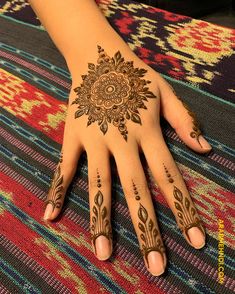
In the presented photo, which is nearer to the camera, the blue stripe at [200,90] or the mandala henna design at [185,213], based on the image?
the mandala henna design at [185,213]

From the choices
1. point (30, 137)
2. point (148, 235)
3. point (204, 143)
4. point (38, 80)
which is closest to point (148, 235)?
point (148, 235)

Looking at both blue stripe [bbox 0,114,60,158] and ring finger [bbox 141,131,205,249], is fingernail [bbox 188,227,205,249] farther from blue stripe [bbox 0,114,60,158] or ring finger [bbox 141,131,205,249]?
blue stripe [bbox 0,114,60,158]

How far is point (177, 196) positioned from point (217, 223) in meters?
0.08

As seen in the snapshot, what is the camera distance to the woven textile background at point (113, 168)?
57 cm

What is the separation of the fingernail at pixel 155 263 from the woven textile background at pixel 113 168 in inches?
0.5

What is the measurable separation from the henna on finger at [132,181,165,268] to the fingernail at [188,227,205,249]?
5cm

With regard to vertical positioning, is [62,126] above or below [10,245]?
above

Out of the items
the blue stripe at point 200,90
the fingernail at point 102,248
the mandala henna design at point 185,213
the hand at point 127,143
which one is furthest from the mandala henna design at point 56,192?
the blue stripe at point 200,90

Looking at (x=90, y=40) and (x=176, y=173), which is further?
(x=90, y=40)

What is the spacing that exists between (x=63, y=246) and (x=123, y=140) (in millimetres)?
221

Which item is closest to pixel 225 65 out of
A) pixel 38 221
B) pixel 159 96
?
pixel 159 96

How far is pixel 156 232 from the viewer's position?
584mm

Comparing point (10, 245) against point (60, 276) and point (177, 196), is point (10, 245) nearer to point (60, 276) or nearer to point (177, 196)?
point (60, 276)

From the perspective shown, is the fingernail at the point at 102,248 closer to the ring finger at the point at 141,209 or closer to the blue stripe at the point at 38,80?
the ring finger at the point at 141,209
